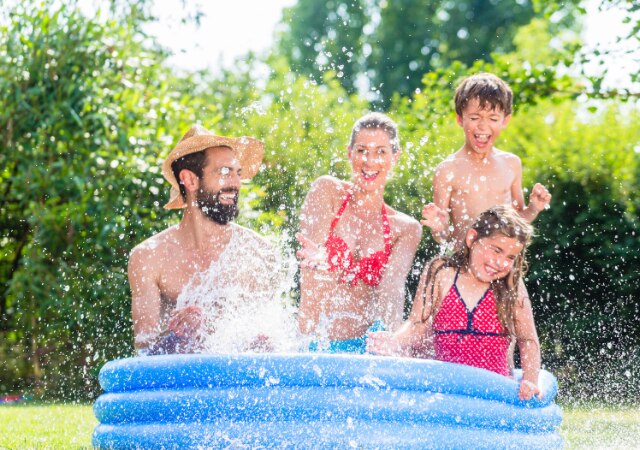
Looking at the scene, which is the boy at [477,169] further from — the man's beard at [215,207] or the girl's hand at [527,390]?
the girl's hand at [527,390]

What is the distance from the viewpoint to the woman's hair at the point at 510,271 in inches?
161

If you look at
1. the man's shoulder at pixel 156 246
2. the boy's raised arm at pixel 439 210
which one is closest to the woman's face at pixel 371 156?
the boy's raised arm at pixel 439 210

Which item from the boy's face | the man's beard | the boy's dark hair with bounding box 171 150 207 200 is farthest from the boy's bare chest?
the boy's dark hair with bounding box 171 150 207 200

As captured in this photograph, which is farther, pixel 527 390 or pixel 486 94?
pixel 486 94

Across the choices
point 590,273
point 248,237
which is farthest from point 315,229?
point 590,273

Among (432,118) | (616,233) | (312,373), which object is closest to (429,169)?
(432,118)

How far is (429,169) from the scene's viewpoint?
26.2 ft

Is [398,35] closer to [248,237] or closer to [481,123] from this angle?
[481,123]

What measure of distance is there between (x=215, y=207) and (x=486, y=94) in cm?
149

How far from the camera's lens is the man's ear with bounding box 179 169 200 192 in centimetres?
478

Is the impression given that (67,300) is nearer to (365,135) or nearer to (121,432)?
(365,135)

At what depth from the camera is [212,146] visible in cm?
482

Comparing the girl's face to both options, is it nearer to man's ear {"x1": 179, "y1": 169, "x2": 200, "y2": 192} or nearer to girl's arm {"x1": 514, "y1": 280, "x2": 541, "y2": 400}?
girl's arm {"x1": 514, "y1": 280, "x2": 541, "y2": 400}

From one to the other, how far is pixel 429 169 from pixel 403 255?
10.6 feet
